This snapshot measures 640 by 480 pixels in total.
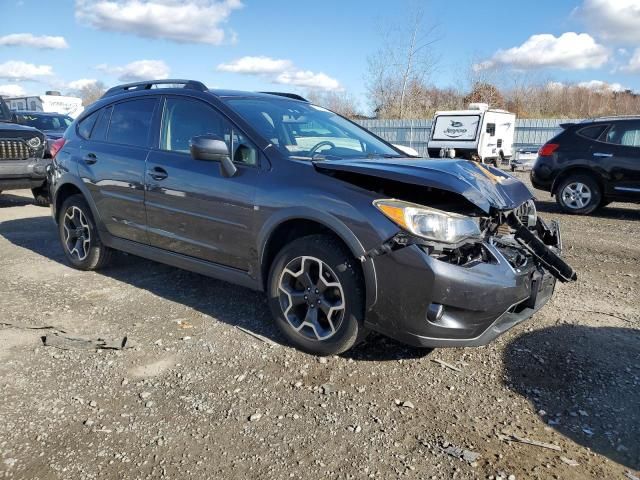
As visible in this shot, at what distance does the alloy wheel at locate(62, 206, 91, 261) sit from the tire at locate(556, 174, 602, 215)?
25.5ft

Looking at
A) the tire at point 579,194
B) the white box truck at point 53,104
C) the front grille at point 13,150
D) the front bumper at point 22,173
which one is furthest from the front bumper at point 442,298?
the white box truck at point 53,104

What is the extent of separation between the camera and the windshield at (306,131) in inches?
150

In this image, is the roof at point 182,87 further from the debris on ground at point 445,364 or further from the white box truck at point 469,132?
the white box truck at point 469,132

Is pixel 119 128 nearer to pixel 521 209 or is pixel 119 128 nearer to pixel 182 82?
pixel 182 82

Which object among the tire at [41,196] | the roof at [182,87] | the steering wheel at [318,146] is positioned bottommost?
the tire at [41,196]

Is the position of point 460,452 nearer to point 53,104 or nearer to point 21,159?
point 21,159

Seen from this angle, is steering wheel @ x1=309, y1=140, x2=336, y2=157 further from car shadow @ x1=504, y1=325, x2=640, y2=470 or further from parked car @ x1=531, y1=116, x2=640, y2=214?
parked car @ x1=531, y1=116, x2=640, y2=214

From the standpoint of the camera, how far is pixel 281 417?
2795mm

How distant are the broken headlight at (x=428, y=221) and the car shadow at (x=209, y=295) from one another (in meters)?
0.95

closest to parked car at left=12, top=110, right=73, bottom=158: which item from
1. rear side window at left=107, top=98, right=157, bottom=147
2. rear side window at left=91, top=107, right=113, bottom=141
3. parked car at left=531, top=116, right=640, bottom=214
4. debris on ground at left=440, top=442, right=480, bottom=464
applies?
rear side window at left=91, top=107, right=113, bottom=141

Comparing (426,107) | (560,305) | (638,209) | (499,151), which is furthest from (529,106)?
(560,305)

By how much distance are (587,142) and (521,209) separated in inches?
255

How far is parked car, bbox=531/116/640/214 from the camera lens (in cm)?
859

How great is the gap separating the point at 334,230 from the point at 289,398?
1002 mm
